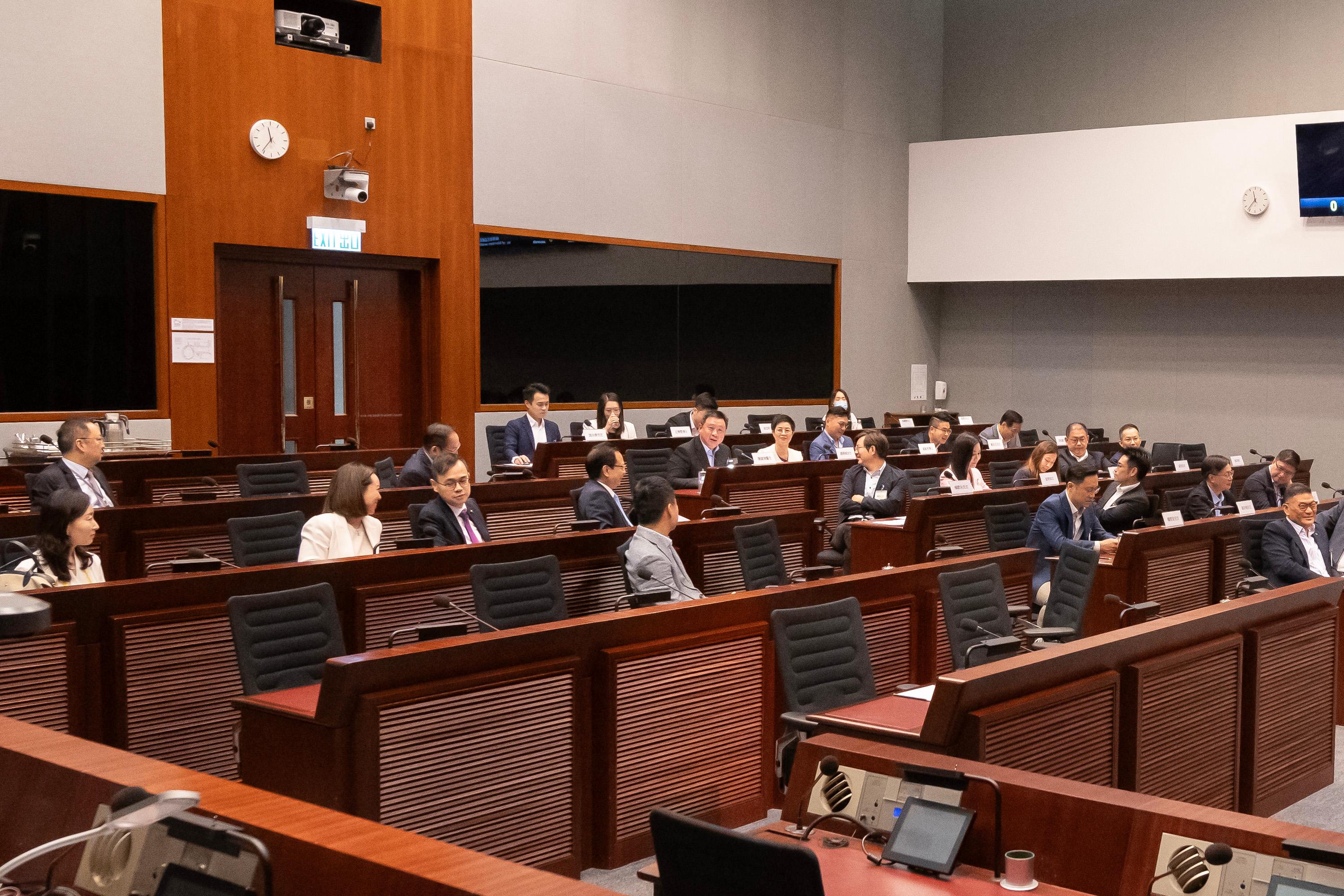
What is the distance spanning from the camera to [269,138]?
10289 mm

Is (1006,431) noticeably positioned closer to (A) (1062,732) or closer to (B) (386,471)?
(B) (386,471)

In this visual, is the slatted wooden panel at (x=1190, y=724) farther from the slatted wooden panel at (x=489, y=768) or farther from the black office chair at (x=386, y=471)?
the black office chair at (x=386, y=471)

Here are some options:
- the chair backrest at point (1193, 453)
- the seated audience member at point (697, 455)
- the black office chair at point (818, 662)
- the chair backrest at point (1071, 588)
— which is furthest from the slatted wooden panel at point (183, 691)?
the chair backrest at point (1193, 453)

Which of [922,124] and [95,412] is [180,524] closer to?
[95,412]

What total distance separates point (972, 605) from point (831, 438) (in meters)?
5.64

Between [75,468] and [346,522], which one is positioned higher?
[75,468]

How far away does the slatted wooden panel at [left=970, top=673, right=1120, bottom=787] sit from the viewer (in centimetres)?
336

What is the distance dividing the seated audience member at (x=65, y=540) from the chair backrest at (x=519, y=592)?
1423 mm

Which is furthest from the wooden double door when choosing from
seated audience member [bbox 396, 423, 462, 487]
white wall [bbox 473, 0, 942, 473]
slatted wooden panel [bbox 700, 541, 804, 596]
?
slatted wooden panel [bbox 700, 541, 804, 596]

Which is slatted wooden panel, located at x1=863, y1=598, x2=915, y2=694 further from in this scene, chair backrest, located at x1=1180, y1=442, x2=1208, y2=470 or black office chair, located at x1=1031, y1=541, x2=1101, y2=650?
chair backrest, located at x1=1180, y1=442, x2=1208, y2=470

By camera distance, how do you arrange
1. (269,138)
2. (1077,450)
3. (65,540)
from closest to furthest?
1. (65,540)
2. (269,138)
3. (1077,450)

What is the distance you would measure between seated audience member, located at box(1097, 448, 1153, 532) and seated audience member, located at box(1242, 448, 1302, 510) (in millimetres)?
1486

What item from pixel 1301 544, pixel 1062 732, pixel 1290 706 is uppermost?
pixel 1301 544

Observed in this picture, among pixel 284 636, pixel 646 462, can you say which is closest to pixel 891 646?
pixel 284 636
